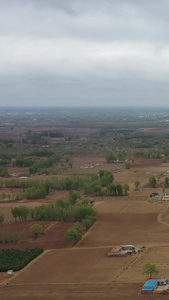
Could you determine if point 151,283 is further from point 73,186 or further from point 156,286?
point 73,186

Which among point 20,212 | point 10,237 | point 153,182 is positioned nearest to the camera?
point 10,237

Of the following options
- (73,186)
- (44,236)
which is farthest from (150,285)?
(73,186)

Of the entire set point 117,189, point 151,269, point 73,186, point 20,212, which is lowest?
point 73,186

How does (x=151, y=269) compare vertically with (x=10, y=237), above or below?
above

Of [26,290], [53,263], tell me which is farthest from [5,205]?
[26,290]

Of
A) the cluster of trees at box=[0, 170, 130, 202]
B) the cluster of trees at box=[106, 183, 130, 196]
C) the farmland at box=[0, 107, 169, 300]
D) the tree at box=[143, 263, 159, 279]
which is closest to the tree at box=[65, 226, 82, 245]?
the farmland at box=[0, 107, 169, 300]

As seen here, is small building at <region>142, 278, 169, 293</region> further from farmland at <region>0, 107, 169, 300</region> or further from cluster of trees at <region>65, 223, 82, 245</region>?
cluster of trees at <region>65, 223, 82, 245</region>
